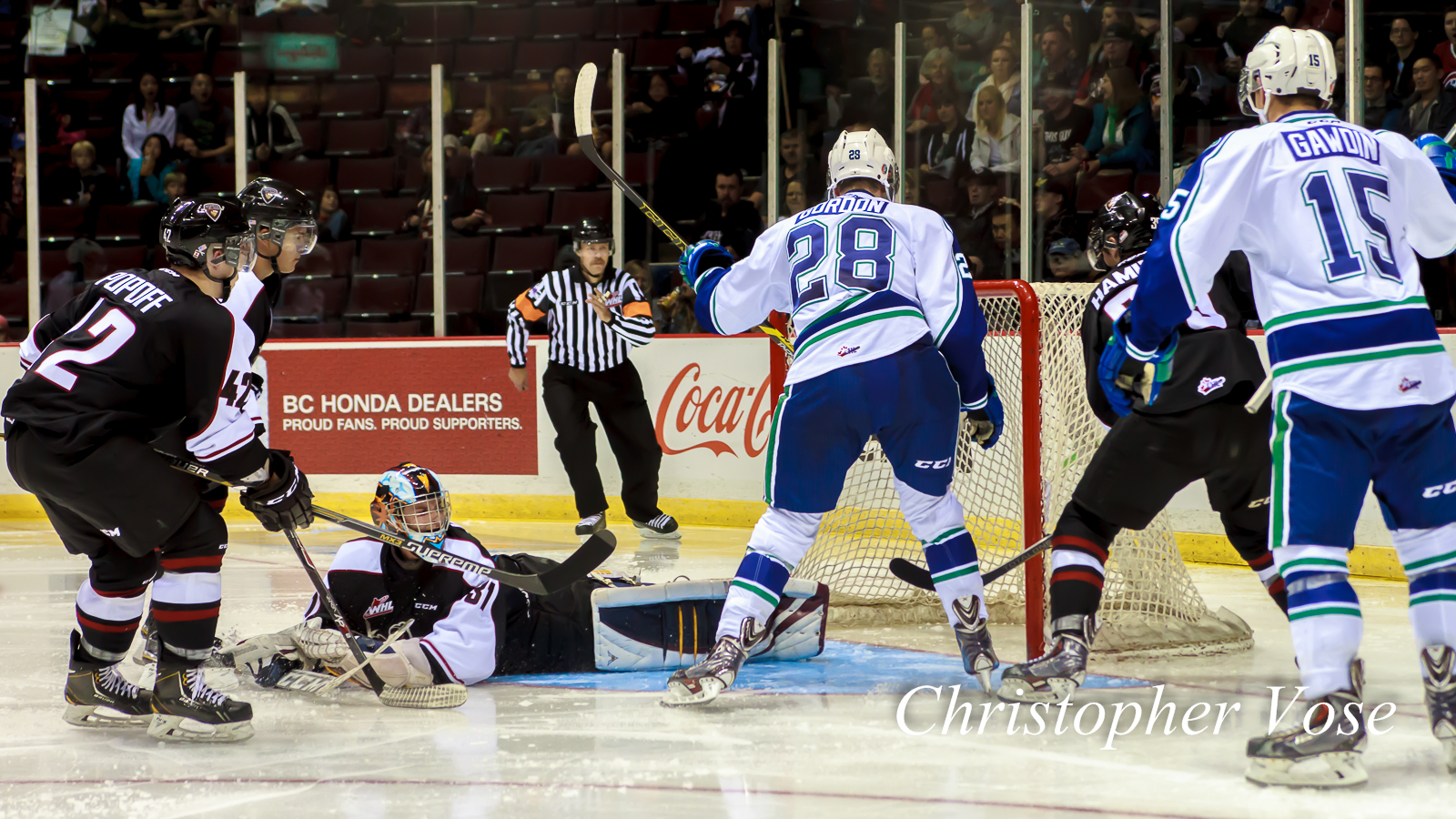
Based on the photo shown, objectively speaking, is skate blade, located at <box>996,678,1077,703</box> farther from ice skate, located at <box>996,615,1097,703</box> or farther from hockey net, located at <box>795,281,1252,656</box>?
hockey net, located at <box>795,281,1252,656</box>

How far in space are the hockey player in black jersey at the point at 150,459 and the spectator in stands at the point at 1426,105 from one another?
4289mm

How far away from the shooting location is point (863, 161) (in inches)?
123

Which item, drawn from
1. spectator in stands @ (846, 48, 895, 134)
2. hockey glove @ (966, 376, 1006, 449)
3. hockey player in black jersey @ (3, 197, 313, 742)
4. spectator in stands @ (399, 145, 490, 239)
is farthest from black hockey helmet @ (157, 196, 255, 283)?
spectator in stands @ (399, 145, 490, 239)

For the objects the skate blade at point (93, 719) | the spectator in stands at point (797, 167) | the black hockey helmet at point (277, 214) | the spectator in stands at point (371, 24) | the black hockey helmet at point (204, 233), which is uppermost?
the spectator in stands at point (371, 24)

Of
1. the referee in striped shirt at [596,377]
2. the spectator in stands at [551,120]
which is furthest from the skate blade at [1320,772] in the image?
the spectator in stands at [551,120]

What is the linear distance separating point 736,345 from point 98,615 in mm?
3864

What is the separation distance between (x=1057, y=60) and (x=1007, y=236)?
79cm

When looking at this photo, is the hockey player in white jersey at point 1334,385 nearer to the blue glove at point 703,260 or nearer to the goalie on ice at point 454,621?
the blue glove at point 703,260

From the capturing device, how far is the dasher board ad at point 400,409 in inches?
268

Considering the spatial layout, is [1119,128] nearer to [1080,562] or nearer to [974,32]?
[974,32]

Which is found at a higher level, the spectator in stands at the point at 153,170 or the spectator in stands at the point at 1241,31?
the spectator in stands at the point at 1241,31

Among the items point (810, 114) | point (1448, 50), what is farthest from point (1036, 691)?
point (810, 114)

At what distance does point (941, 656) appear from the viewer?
138 inches

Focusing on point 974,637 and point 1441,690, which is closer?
point 1441,690
